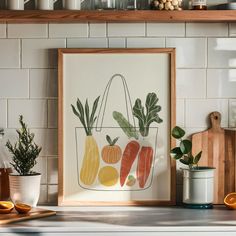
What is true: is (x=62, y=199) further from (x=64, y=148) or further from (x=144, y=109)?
(x=144, y=109)

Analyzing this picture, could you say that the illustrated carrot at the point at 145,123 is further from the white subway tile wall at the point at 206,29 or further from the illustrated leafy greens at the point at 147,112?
the white subway tile wall at the point at 206,29

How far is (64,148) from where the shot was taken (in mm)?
2564

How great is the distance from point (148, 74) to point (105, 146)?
0.33m

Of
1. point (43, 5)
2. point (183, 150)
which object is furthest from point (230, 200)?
point (43, 5)

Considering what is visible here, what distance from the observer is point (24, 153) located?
8.12 ft

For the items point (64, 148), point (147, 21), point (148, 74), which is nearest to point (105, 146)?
point (64, 148)

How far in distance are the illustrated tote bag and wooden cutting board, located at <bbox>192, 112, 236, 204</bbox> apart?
0.63ft

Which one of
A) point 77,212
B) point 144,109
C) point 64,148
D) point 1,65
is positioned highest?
point 1,65

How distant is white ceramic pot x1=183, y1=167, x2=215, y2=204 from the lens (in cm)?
245

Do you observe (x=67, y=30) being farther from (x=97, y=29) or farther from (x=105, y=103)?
(x=105, y=103)

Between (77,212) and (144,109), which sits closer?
(77,212)

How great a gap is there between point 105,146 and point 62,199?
27 centimetres

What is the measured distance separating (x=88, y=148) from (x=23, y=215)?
0.44m

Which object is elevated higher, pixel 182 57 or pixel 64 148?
pixel 182 57
